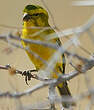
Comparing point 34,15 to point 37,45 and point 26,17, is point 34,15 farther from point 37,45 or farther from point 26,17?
point 37,45

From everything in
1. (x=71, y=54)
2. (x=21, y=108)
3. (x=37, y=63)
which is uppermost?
(x=71, y=54)

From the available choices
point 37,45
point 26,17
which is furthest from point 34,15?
point 37,45

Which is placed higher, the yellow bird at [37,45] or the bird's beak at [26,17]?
the bird's beak at [26,17]

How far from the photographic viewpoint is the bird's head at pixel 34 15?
9.75 ft

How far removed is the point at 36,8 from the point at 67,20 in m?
1.64

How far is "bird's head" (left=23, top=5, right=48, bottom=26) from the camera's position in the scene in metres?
2.97

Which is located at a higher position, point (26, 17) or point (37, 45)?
point (26, 17)

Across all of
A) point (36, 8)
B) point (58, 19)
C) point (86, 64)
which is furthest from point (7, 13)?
point (86, 64)

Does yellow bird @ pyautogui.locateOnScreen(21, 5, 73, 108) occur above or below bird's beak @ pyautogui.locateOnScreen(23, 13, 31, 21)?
below

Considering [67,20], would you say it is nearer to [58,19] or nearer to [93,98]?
[58,19]

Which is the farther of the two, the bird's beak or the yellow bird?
the bird's beak

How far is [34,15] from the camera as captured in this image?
3039 mm

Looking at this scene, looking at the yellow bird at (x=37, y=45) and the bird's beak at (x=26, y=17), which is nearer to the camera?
the yellow bird at (x=37, y=45)

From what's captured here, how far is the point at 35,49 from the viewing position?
2852 millimetres
